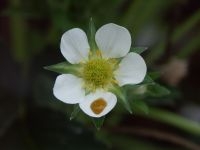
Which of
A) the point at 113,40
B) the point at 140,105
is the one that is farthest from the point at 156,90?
the point at 113,40

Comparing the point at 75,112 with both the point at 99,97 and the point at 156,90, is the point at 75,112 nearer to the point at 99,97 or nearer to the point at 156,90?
the point at 99,97

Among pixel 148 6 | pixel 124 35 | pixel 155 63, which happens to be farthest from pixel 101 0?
pixel 124 35

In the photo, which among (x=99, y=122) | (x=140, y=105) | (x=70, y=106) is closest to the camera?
(x=99, y=122)

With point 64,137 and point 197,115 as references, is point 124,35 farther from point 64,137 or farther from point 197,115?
point 197,115

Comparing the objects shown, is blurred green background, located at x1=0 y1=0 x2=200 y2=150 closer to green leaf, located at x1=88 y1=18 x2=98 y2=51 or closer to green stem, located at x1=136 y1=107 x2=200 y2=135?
green stem, located at x1=136 y1=107 x2=200 y2=135

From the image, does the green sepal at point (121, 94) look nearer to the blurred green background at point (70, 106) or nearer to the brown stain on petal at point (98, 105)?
the brown stain on petal at point (98, 105)

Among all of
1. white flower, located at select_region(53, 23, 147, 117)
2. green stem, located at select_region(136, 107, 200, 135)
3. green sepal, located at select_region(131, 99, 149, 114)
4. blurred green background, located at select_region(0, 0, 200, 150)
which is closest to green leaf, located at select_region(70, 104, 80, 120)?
white flower, located at select_region(53, 23, 147, 117)

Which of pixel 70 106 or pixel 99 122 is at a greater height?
pixel 99 122

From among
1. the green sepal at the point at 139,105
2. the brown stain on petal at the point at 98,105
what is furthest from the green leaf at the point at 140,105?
the brown stain on petal at the point at 98,105
